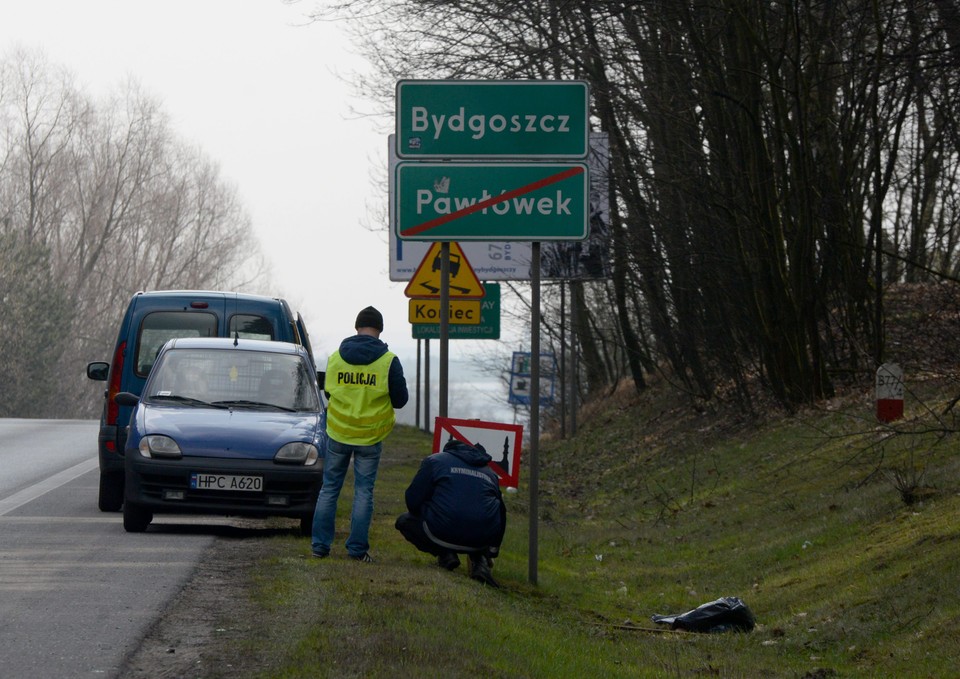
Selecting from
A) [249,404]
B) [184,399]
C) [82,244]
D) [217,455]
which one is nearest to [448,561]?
[217,455]

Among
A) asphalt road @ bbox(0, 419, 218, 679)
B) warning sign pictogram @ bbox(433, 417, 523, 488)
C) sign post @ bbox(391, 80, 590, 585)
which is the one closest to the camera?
asphalt road @ bbox(0, 419, 218, 679)

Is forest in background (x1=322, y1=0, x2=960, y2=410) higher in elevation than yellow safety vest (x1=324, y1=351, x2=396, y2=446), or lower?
higher

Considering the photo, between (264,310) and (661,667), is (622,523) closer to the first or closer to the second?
(264,310)

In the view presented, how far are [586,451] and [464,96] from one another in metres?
18.3

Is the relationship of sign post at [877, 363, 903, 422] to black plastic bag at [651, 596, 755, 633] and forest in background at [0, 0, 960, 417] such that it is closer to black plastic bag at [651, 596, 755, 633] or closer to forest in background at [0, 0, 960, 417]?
forest in background at [0, 0, 960, 417]

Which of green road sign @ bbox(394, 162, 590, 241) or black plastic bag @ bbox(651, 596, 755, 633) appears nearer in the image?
black plastic bag @ bbox(651, 596, 755, 633)

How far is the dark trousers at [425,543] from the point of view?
10953 millimetres

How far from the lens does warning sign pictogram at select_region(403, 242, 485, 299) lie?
16156 mm

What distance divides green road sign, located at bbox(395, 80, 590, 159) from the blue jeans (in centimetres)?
217

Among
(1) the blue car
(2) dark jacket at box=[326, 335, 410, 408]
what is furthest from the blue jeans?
(1) the blue car

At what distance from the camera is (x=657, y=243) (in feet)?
81.3

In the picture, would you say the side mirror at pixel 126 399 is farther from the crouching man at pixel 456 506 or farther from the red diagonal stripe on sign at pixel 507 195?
the red diagonal stripe on sign at pixel 507 195

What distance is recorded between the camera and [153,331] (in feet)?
Answer: 49.1

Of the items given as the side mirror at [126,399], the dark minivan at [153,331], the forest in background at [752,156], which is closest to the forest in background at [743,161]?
the forest in background at [752,156]
